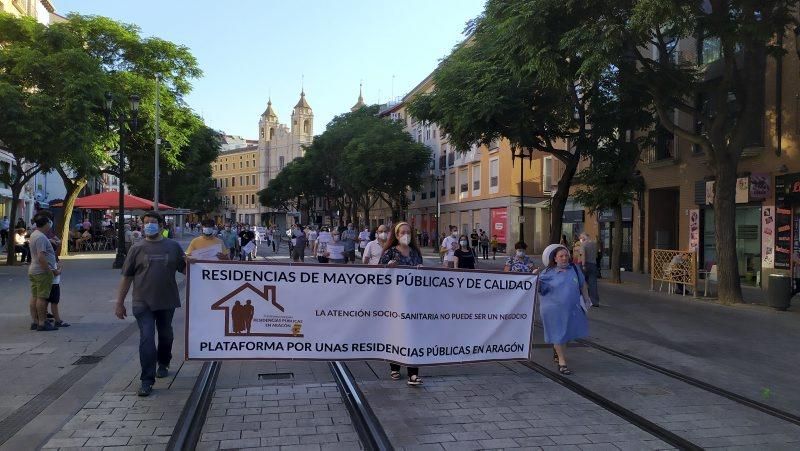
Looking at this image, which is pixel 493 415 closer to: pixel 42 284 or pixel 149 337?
pixel 149 337

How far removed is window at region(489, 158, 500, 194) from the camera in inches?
1716

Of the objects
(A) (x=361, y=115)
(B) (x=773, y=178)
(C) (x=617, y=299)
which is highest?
(A) (x=361, y=115)

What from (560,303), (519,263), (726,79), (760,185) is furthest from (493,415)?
(760,185)

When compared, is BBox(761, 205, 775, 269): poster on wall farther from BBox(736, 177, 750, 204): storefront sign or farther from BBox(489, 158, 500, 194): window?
BBox(489, 158, 500, 194): window

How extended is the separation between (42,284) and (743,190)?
64.1ft

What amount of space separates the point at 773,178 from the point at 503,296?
1637cm

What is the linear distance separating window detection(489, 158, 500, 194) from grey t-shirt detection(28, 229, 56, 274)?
119ft

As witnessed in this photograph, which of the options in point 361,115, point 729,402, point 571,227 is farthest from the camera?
point 361,115

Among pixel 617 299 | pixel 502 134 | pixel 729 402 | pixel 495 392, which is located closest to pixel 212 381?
pixel 495 392

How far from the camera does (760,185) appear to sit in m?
19.6

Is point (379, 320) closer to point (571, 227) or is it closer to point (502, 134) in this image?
point (502, 134)

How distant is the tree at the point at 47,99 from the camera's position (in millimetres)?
19281

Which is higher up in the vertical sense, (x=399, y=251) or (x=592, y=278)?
(x=399, y=251)

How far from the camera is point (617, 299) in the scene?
16438mm
